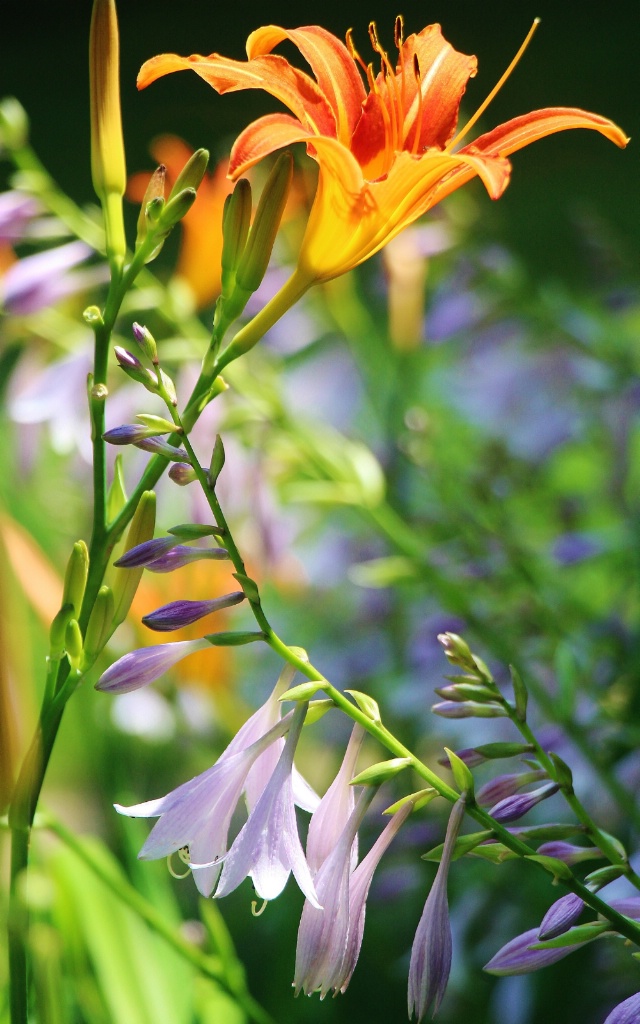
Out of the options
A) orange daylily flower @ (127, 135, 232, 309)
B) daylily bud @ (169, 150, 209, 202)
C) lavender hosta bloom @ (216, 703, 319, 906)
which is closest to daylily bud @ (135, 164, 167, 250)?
daylily bud @ (169, 150, 209, 202)

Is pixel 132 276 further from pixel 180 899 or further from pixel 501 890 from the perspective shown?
pixel 180 899

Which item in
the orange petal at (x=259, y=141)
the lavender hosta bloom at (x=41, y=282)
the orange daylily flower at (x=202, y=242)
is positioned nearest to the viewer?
the orange petal at (x=259, y=141)

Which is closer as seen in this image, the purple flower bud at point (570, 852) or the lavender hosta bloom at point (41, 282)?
the purple flower bud at point (570, 852)

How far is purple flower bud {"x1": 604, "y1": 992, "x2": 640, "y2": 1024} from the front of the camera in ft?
0.76

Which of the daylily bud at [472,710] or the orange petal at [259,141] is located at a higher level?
the orange petal at [259,141]

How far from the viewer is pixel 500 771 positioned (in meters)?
0.60

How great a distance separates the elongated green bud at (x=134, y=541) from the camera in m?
0.24

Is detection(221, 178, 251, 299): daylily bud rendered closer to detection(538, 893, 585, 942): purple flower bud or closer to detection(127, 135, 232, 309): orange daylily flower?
detection(538, 893, 585, 942): purple flower bud

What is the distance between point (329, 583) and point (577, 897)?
1.61 ft

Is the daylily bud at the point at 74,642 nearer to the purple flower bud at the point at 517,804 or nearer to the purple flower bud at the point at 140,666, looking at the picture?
the purple flower bud at the point at 140,666

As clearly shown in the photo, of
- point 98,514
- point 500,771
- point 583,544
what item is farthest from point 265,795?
point 500,771

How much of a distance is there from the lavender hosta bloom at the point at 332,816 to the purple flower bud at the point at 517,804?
0.12 feet

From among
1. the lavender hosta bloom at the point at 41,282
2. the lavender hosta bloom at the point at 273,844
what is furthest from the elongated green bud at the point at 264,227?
the lavender hosta bloom at the point at 41,282

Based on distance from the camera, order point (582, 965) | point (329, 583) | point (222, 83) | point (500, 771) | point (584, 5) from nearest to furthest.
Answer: point (222, 83) → point (582, 965) → point (500, 771) → point (329, 583) → point (584, 5)
